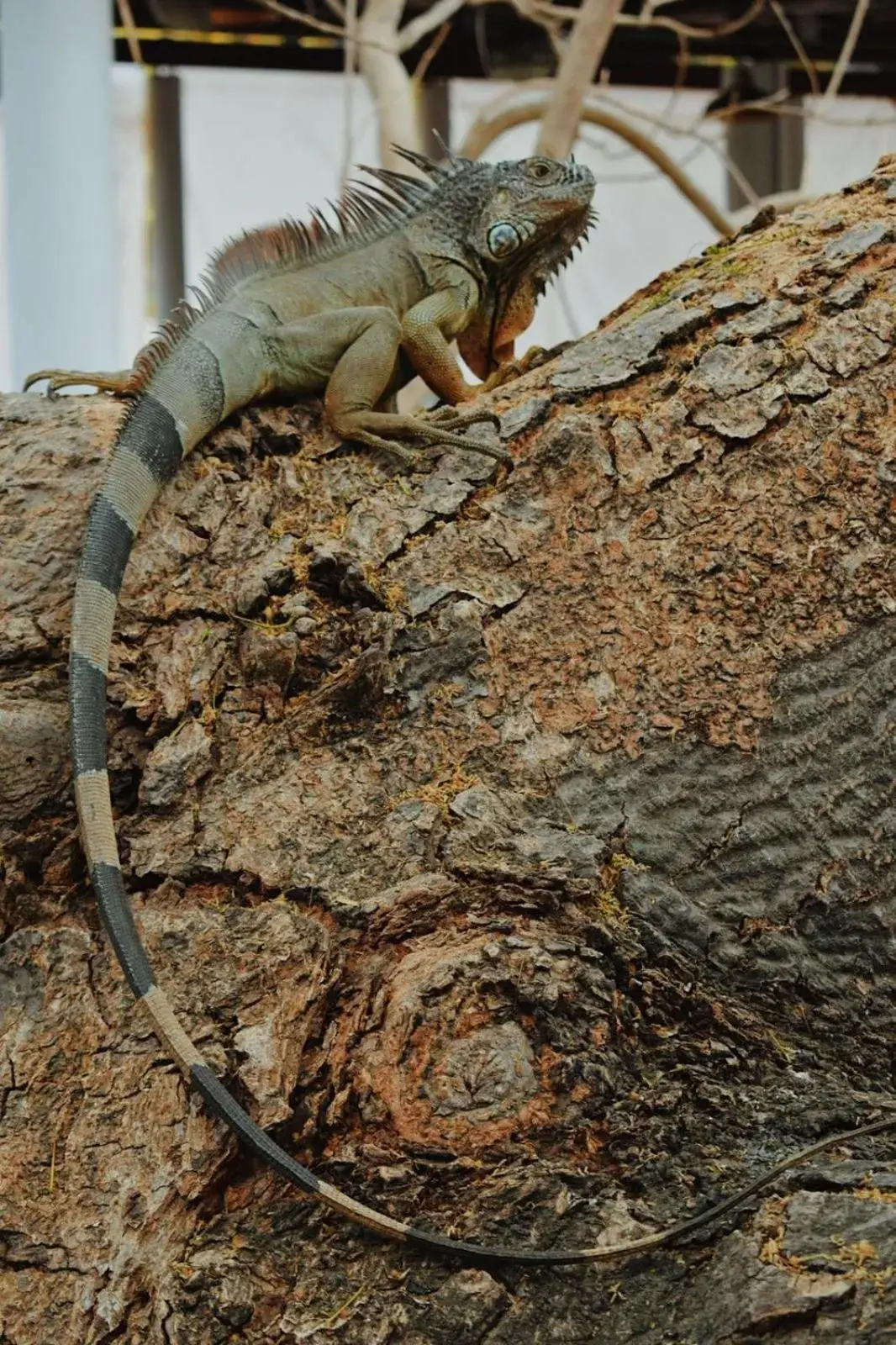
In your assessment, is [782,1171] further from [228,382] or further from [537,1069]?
[228,382]

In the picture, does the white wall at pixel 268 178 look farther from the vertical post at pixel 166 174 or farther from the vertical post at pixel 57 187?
the vertical post at pixel 57 187

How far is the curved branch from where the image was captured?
5.31 meters

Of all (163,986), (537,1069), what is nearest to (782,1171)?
(537,1069)

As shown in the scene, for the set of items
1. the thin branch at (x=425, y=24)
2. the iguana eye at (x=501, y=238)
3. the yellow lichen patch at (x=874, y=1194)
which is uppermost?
the thin branch at (x=425, y=24)

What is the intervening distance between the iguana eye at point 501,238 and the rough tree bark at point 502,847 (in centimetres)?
63

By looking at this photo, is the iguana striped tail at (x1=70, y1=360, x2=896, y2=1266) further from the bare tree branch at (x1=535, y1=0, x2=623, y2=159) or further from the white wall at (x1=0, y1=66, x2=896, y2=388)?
the white wall at (x1=0, y1=66, x2=896, y2=388)

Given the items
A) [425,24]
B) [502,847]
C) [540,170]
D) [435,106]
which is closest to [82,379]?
[540,170]

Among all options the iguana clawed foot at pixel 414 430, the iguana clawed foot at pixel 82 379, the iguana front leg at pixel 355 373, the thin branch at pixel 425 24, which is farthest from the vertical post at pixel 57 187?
the iguana clawed foot at pixel 414 430

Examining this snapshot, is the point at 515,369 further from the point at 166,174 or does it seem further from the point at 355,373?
the point at 166,174

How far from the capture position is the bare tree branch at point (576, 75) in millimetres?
4848

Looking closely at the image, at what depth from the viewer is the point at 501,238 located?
2.84 metres

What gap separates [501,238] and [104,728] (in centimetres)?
146

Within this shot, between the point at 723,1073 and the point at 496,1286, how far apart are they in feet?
1.31

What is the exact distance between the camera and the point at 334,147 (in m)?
6.55
